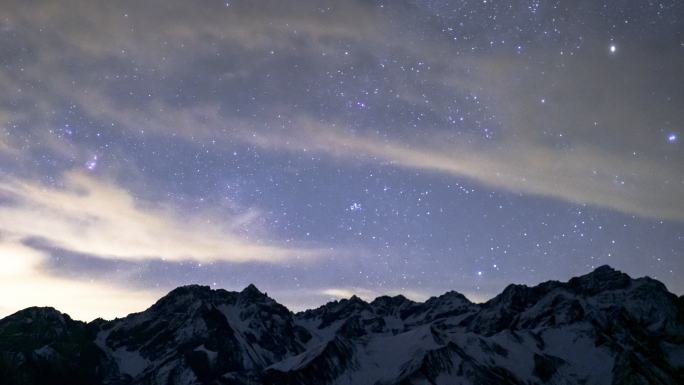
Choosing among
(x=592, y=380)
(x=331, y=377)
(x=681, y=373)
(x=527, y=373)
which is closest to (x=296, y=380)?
(x=331, y=377)

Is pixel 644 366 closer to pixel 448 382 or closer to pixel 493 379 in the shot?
pixel 493 379

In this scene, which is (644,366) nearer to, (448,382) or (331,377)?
(448,382)

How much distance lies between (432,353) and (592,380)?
56014mm

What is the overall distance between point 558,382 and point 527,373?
10.7 meters

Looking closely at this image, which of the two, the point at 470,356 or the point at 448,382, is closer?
the point at 448,382

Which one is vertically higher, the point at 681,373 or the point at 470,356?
the point at 470,356

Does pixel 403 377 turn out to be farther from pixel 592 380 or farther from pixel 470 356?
pixel 592 380

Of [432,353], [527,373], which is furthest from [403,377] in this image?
[527,373]

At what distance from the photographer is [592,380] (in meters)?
193

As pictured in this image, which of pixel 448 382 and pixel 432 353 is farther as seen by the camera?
pixel 432 353

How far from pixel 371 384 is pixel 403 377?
13.6 m

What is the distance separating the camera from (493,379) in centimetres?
18400

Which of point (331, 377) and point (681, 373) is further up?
point (331, 377)

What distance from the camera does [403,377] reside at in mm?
185625
